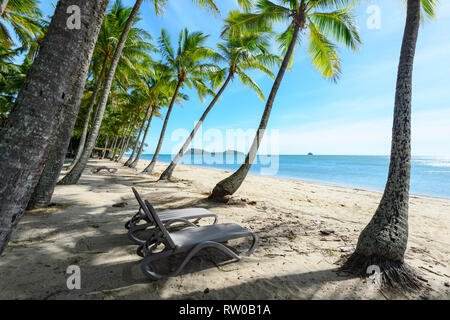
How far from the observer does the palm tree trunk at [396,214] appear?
2.52m

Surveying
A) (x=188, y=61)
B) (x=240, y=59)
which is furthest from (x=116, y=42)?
(x=240, y=59)

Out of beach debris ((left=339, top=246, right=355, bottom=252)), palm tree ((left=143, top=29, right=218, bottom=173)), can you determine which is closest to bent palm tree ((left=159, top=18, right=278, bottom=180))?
palm tree ((left=143, top=29, right=218, bottom=173))

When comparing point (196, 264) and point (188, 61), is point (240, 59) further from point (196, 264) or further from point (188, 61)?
point (196, 264)

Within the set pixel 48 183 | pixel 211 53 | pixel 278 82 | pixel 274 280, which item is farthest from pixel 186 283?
pixel 211 53

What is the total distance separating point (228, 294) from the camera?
2.13 metres

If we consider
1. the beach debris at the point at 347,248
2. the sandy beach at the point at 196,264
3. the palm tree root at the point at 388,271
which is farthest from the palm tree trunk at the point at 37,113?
the beach debris at the point at 347,248

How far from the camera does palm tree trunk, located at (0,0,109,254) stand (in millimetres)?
1644

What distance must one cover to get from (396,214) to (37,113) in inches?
166

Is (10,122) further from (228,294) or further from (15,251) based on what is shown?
(228,294)

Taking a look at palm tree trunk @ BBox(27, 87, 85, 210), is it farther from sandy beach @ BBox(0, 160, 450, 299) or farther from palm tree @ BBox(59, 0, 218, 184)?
palm tree @ BBox(59, 0, 218, 184)

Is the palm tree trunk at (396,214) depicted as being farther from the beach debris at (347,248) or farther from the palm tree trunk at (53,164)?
the palm tree trunk at (53,164)

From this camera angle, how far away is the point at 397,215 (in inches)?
104

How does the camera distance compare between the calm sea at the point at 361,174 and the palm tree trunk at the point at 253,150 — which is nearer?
the palm tree trunk at the point at 253,150

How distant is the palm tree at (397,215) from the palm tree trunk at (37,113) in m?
3.78
